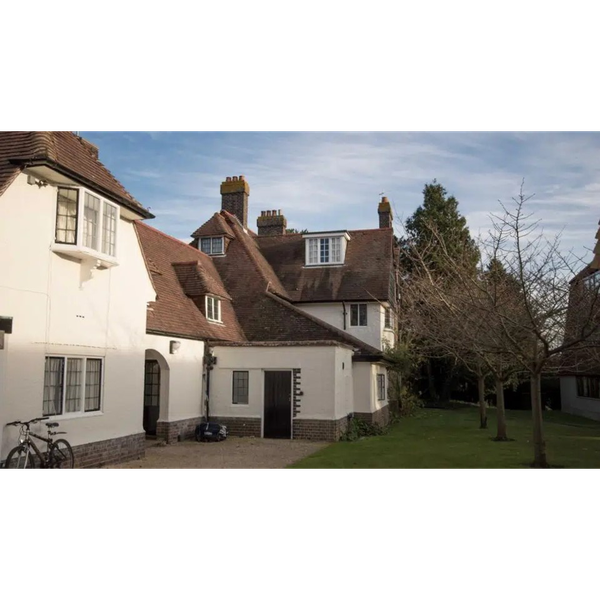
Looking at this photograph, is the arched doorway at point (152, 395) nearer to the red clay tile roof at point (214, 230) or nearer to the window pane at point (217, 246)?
the window pane at point (217, 246)


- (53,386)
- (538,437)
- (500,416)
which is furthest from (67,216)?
(500,416)

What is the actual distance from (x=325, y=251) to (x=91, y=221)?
1615cm

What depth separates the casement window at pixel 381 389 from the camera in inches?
853

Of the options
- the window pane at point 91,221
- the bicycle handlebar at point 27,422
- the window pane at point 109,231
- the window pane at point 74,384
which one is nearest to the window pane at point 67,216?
the window pane at point 91,221

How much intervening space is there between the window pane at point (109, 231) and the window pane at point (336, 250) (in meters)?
15.3

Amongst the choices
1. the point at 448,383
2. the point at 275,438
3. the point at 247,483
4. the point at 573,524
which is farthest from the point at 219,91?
the point at 448,383

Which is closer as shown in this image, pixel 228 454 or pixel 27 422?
pixel 27 422

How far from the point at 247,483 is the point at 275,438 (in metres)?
15.1

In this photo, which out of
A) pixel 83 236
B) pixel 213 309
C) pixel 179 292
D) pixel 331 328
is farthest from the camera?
pixel 213 309

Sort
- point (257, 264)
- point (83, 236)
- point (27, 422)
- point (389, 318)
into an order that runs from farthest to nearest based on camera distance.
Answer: point (389, 318)
point (257, 264)
point (83, 236)
point (27, 422)

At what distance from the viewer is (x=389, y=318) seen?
25.5m

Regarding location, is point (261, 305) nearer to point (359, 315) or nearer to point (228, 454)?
point (359, 315)

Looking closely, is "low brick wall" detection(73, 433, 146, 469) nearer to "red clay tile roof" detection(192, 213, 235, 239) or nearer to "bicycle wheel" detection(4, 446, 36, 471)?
"bicycle wheel" detection(4, 446, 36, 471)

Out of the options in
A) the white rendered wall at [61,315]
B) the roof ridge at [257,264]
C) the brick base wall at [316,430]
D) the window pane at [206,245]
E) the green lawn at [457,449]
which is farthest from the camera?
the window pane at [206,245]
